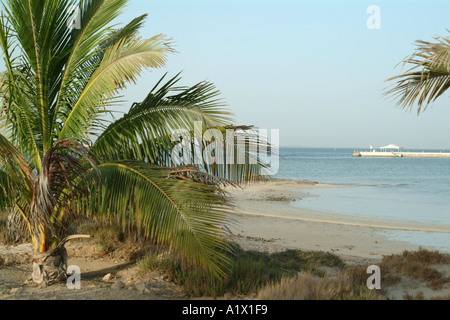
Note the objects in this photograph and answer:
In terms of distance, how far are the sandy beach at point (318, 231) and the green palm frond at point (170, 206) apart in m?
3.65

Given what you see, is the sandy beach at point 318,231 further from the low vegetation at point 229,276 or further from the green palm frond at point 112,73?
the green palm frond at point 112,73

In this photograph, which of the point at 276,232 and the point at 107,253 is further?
the point at 276,232

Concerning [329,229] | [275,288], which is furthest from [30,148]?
[329,229]

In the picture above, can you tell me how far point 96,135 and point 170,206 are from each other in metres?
2.11

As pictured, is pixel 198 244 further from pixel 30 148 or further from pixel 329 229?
pixel 329 229

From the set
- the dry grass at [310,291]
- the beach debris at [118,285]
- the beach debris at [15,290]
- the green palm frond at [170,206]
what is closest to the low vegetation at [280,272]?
the dry grass at [310,291]

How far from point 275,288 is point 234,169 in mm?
1792

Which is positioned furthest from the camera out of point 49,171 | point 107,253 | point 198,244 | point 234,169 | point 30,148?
point 107,253

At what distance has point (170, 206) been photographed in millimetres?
5520

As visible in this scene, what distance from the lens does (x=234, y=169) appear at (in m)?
6.36

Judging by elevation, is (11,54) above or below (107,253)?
above

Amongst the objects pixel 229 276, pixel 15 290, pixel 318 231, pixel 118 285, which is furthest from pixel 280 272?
A: pixel 318 231

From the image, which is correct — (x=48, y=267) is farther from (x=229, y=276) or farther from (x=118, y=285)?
(x=229, y=276)

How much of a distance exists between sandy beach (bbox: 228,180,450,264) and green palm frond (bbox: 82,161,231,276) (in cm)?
365
